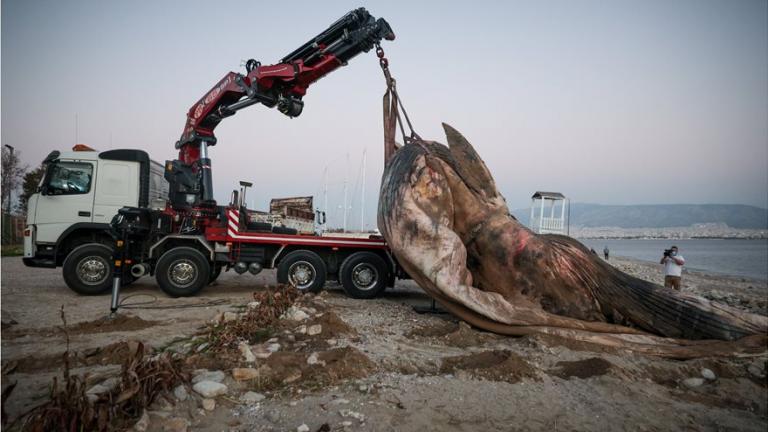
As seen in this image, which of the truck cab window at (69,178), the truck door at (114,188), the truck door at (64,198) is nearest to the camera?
the truck door at (64,198)

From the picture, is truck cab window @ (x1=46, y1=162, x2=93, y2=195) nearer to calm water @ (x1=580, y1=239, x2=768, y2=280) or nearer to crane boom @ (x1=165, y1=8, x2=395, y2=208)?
crane boom @ (x1=165, y1=8, x2=395, y2=208)

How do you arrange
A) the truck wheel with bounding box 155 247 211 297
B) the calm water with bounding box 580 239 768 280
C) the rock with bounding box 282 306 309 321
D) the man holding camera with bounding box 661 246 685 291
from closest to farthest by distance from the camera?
the rock with bounding box 282 306 309 321, the truck wheel with bounding box 155 247 211 297, the man holding camera with bounding box 661 246 685 291, the calm water with bounding box 580 239 768 280

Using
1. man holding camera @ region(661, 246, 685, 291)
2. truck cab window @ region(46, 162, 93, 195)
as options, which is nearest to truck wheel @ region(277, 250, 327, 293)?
truck cab window @ region(46, 162, 93, 195)

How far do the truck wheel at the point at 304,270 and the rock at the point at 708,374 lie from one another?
6139 millimetres

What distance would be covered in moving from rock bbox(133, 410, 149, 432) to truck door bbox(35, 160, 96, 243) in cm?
729

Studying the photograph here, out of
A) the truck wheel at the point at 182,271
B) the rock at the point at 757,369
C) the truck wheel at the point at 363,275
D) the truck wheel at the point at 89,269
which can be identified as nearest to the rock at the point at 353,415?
the rock at the point at 757,369

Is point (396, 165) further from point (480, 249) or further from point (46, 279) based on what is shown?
point (46, 279)

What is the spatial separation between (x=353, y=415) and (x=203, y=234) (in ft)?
22.4

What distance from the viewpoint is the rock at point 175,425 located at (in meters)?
2.83

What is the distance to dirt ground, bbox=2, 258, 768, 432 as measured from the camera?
3.09m

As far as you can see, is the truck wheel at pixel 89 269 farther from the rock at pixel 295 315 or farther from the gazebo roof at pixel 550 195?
the gazebo roof at pixel 550 195

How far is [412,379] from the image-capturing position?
378 centimetres

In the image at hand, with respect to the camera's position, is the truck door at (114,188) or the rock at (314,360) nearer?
the rock at (314,360)

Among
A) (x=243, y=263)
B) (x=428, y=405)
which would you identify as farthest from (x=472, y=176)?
(x=243, y=263)
